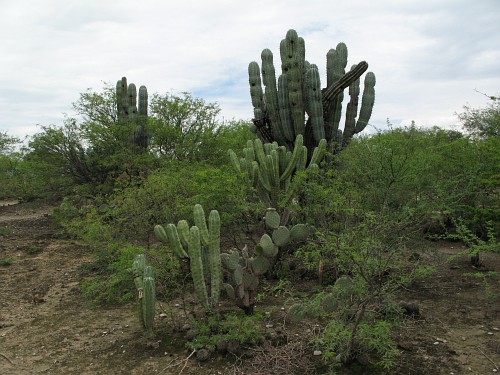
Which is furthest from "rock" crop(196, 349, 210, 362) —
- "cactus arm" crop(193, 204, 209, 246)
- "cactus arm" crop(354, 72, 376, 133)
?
"cactus arm" crop(354, 72, 376, 133)

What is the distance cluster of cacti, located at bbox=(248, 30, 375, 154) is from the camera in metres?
11.0

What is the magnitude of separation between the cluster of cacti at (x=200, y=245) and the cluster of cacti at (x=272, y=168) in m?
2.15

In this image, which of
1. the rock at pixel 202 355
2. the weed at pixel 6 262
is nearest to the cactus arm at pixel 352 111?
the rock at pixel 202 355

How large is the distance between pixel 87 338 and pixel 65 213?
341 inches

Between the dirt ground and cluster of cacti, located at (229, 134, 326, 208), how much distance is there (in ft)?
10.0

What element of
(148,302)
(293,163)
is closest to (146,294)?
(148,302)

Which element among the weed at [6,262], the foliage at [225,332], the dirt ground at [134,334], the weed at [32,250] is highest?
the weed at [32,250]

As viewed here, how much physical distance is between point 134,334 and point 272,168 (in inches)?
156

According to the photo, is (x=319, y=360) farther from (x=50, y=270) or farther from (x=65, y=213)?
(x=65, y=213)

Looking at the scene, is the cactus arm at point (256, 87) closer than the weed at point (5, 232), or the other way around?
the cactus arm at point (256, 87)

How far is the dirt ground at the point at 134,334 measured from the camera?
5.06 m

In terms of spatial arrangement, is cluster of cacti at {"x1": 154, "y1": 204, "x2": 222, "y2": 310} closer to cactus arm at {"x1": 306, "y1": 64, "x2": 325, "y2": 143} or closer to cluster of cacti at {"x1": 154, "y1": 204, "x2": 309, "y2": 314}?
cluster of cacti at {"x1": 154, "y1": 204, "x2": 309, "y2": 314}

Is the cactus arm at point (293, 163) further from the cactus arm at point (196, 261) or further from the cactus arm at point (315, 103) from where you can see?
the cactus arm at point (196, 261)

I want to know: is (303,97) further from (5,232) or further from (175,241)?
(5,232)
